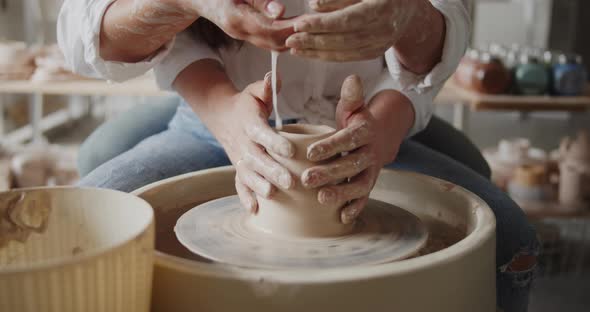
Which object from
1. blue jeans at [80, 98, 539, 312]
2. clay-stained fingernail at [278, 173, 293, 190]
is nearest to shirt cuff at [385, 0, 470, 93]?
blue jeans at [80, 98, 539, 312]

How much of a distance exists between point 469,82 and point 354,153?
185cm

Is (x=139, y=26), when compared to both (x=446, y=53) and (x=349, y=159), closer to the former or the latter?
(x=349, y=159)

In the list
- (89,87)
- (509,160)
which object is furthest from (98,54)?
(509,160)

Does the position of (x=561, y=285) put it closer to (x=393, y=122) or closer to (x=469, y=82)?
(x=469, y=82)

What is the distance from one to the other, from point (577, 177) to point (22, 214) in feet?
7.15

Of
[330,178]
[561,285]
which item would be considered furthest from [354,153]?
[561,285]

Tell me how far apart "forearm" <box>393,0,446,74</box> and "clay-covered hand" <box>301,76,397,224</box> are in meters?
0.16

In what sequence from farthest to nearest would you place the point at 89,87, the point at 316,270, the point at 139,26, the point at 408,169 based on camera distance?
the point at 89,87, the point at 408,169, the point at 139,26, the point at 316,270

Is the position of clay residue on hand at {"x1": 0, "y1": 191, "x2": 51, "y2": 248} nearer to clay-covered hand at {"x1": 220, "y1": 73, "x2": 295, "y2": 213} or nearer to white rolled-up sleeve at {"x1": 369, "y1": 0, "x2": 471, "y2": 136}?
clay-covered hand at {"x1": 220, "y1": 73, "x2": 295, "y2": 213}

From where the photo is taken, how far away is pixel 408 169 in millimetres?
1227

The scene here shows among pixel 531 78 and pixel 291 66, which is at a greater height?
pixel 291 66

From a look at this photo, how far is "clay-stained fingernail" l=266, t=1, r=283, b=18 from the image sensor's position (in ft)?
2.58

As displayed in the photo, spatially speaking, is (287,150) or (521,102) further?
(521,102)

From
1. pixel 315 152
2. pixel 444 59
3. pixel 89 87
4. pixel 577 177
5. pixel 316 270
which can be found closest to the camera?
pixel 316 270
